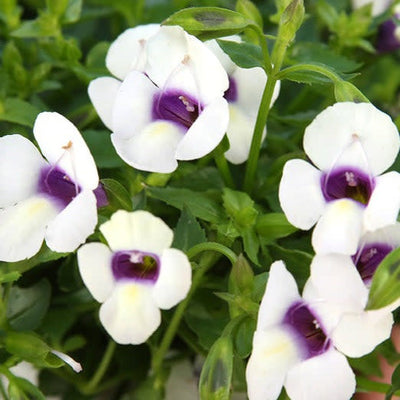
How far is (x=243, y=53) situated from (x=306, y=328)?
0.60ft

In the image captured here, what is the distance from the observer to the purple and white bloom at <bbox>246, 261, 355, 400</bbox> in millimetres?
440

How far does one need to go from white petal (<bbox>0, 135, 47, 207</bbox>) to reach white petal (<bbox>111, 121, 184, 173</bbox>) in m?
0.06

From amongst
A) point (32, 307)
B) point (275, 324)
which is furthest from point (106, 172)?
point (275, 324)

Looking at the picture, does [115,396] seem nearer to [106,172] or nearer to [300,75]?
[106,172]

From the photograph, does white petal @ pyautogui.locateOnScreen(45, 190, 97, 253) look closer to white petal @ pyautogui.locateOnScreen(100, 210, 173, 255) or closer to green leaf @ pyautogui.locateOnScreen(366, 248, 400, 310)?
white petal @ pyautogui.locateOnScreen(100, 210, 173, 255)

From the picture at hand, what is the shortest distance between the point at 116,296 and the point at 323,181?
0.14 metres

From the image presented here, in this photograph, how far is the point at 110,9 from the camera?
791 mm

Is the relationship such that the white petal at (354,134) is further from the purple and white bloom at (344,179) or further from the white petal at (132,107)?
the white petal at (132,107)

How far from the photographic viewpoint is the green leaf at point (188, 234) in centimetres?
50

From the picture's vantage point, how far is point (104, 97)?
540mm

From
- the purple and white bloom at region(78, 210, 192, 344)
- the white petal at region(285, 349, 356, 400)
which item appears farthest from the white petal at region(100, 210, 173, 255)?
the white petal at region(285, 349, 356, 400)

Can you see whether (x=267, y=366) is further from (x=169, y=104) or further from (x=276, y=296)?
(x=169, y=104)

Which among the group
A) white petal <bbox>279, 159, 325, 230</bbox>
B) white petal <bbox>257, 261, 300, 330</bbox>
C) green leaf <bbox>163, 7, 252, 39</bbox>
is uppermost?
green leaf <bbox>163, 7, 252, 39</bbox>

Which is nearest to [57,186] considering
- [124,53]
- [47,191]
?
[47,191]
